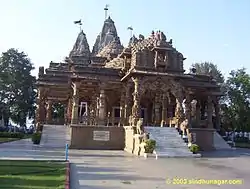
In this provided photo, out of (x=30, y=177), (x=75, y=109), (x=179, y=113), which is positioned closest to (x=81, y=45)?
(x=75, y=109)

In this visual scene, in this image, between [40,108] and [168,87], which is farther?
[40,108]

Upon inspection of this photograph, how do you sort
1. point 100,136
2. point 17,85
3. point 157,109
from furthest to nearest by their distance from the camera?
point 17,85
point 157,109
point 100,136

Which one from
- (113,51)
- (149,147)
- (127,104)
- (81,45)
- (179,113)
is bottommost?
(149,147)

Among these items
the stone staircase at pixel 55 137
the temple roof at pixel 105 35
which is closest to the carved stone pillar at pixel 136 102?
the stone staircase at pixel 55 137

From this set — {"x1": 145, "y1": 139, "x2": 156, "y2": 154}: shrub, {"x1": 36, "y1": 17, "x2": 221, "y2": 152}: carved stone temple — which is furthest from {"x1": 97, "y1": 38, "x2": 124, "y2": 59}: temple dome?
{"x1": 145, "y1": 139, "x2": 156, "y2": 154}: shrub

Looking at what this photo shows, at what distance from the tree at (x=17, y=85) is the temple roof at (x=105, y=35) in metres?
11.1

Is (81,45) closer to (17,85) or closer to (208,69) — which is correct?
(17,85)

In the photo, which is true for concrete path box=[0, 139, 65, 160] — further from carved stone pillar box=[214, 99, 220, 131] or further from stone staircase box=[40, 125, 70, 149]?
carved stone pillar box=[214, 99, 220, 131]

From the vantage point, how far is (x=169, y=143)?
2295cm

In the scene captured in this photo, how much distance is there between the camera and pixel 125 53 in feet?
97.8

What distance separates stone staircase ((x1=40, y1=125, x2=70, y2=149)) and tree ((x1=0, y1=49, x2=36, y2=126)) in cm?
2753

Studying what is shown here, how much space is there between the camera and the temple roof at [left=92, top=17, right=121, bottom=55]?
5545cm

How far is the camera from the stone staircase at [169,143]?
21.3 m

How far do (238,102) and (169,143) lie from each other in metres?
27.9
